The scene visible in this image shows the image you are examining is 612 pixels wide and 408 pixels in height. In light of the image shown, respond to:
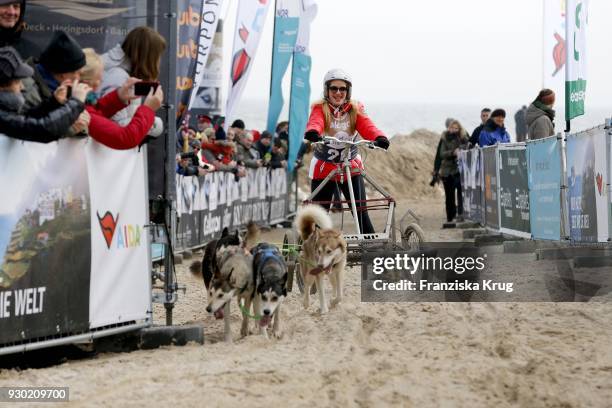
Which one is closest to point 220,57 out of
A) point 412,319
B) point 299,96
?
point 299,96

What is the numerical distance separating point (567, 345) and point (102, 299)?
313 centimetres

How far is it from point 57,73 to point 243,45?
12.6m

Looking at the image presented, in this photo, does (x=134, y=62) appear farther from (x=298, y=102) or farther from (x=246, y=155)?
(x=298, y=102)

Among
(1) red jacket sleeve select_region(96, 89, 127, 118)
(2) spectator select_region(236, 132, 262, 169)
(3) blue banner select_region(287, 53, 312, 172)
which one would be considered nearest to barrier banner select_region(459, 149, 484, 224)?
(3) blue banner select_region(287, 53, 312, 172)

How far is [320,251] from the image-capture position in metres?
9.63

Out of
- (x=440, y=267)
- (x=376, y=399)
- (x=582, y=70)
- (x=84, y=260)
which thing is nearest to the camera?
(x=376, y=399)

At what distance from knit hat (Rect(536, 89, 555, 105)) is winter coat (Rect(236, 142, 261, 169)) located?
6.58 metres

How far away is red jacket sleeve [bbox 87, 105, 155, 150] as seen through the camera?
725 centimetres

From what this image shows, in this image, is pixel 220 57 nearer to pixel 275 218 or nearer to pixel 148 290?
pixel 275 218

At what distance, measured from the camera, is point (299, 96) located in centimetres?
2292

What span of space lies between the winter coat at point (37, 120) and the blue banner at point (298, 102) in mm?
15678

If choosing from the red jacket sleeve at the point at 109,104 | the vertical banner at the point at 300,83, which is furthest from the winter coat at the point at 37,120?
the vertical banner at the point at 300,83

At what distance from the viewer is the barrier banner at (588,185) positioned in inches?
460

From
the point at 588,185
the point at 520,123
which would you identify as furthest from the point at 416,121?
the point at 588,185
